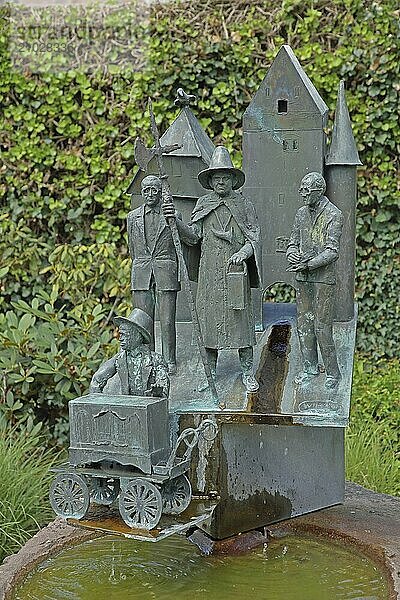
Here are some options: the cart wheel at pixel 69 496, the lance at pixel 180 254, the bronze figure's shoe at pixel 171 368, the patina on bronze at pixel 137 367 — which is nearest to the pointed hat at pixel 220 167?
the lance at pixel 180 254

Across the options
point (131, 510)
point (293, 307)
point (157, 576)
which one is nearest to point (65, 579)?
point (157, 576)

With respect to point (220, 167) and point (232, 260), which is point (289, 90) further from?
point (232, 260)

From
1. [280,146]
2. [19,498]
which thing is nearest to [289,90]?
[280,146]

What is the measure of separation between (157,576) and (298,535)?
91 centimetres

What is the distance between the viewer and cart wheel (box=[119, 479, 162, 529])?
3762 millimetres

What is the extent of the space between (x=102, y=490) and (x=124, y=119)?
212 inches

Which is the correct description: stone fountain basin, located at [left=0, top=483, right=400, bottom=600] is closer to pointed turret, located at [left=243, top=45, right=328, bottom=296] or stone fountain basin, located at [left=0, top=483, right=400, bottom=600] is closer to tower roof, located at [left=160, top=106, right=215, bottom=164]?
pointed turret, located at [left=243, top=45, right=328, bottom=296]

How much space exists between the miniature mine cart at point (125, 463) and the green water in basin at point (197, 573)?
417 millimetres

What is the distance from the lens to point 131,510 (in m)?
3.81

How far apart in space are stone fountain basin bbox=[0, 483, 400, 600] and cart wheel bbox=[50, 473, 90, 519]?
47 centimetres

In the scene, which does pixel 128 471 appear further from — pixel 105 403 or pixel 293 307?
pixel 293 307

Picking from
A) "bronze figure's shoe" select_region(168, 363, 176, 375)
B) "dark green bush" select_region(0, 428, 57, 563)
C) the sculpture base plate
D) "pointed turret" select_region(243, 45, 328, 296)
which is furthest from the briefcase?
"dark green bush" select_region(0, 428, 57, 563)

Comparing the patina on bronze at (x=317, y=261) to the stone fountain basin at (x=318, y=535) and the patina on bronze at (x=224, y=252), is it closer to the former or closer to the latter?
the patina on bronze at (x=224, y=252)

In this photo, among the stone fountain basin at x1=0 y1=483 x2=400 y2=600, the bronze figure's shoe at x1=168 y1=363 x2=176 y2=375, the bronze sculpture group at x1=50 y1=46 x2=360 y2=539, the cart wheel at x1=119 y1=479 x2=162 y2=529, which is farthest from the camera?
the bronze figure's shoe at x1=168 y1=363 x2=176 y2=375
